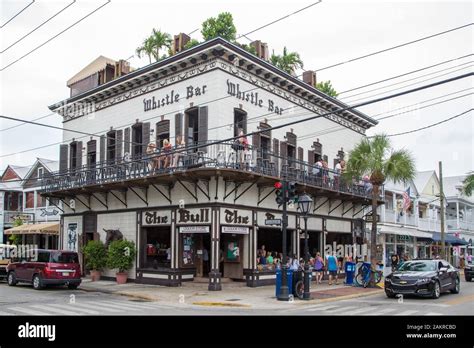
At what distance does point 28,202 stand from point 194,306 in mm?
34021

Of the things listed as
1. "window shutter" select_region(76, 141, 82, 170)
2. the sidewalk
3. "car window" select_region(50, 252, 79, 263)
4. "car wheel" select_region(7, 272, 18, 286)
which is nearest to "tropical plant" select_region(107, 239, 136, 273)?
the sidewalk

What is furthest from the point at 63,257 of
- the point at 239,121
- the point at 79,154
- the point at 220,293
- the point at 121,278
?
the point at 239,121

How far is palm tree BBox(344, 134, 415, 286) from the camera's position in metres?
23.6

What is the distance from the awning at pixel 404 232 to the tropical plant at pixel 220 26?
717 inches

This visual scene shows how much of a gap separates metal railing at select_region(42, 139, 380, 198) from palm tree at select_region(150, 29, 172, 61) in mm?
15237

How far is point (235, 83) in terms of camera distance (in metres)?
24.3

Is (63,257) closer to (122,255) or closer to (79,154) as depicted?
(122,255)

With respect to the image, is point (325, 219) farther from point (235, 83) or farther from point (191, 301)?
point (191, 301)

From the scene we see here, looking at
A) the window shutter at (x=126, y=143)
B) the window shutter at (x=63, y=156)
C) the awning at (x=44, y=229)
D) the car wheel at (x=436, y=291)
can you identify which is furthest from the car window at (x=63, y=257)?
the car wheel at (x=436, y=291)

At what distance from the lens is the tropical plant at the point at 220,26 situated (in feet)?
129

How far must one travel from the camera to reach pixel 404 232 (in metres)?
39.8

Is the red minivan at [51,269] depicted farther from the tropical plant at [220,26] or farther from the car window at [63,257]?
the tropical plant at [220,26]

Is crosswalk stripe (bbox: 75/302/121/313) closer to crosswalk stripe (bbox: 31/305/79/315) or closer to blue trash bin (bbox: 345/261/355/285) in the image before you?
crosswalk stripe (bbox: 31/305/79/315)
